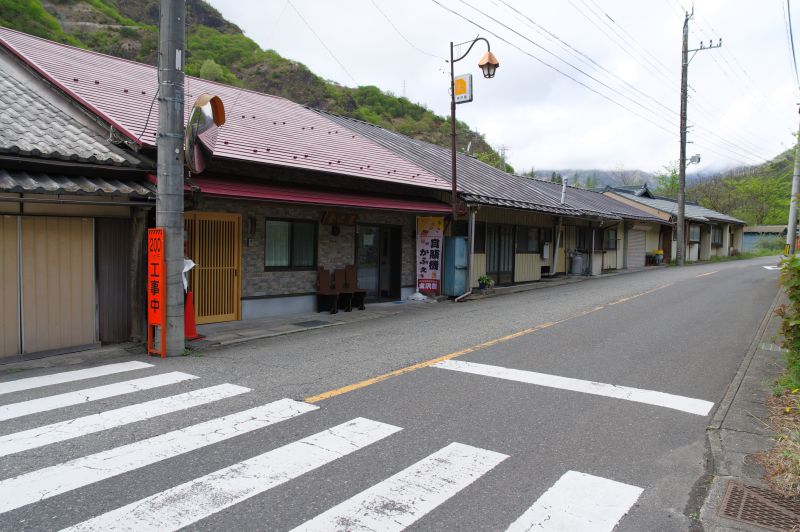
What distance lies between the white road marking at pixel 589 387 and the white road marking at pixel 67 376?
4.25 metres

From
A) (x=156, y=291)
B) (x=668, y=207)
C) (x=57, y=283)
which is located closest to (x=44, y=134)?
(x=57, y=283)

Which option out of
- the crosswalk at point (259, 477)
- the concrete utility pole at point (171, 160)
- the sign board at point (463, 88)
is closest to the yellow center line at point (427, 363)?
the crosswalk at point (259, 477)

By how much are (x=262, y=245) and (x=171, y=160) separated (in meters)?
3.86

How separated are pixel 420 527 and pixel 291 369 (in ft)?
13.9

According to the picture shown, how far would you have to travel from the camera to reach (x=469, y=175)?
19609 millimetres

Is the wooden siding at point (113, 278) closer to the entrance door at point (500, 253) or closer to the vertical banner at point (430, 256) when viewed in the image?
the vertical banner at point (430, 256)

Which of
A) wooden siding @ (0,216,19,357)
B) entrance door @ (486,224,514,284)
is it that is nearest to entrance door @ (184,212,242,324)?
wooden siding @ (0,216,19,357)

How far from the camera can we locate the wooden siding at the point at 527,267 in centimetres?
2047

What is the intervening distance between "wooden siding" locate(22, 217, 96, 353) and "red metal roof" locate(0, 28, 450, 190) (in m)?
1.97

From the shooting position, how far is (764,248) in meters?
53.7

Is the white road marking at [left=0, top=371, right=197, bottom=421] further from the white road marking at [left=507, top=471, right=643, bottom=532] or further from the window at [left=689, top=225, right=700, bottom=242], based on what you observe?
the window at [left=689, top=225, right=700, bottom=242]

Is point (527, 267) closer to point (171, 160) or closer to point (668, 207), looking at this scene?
point (171, 160)

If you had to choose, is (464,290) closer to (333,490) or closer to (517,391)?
(517,391)

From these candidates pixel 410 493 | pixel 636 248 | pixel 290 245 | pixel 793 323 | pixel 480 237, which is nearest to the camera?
pixel 410 493
